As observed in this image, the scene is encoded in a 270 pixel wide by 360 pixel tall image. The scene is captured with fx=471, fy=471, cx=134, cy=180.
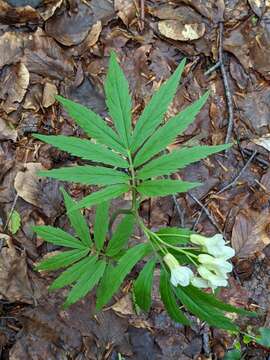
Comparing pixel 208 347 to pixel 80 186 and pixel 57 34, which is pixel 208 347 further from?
pixel 57 34

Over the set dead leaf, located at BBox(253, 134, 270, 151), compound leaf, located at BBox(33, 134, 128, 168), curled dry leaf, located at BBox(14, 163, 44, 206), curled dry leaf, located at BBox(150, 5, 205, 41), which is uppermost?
curled dry leaf, located at BBox(150, 5, 205, 41)

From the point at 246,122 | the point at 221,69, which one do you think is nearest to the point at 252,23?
the point at 221,69

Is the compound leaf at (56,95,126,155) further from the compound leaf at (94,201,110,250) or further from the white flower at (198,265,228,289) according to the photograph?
the white flower at (198,265,228,289)

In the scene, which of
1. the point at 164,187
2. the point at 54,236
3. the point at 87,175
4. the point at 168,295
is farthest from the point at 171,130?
the point at 54,236

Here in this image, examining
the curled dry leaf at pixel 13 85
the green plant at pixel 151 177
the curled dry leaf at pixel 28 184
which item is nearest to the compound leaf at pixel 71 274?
the green plant at pixel 151 177

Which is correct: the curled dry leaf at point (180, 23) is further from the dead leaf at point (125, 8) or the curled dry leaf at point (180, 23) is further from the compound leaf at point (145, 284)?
the compound leaf at point (145, 284)

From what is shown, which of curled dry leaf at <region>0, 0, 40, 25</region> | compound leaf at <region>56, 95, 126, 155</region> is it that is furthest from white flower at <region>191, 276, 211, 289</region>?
curled dry leaf at <region>0, 0, 40, 25</region>
